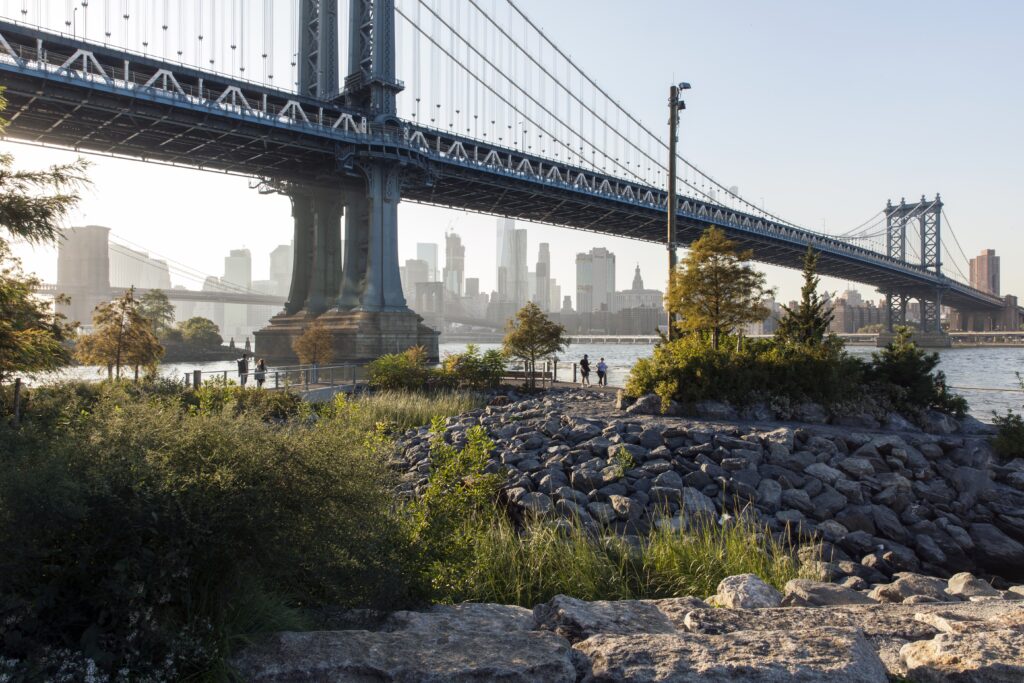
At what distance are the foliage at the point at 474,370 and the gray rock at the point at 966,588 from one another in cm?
1475

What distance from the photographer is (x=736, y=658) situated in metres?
2.91

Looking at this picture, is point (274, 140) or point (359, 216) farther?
point (359, 216)

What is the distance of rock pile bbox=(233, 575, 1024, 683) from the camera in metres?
2.81

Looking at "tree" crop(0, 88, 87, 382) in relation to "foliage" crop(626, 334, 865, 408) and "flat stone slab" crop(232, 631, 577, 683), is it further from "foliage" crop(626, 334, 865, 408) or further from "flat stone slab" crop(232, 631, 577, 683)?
"foliage" crop(626, 334, 865, 408)

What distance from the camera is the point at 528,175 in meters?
46.9

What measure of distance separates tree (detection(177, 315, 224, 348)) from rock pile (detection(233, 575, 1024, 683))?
2754 inches

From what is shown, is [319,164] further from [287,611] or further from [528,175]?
[287,611]

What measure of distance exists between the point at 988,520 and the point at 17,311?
502 inches

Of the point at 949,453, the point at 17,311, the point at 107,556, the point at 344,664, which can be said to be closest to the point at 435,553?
the point at 344,664

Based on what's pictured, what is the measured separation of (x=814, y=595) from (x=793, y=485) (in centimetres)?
454

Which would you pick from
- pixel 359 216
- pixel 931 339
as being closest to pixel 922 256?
pixel 931 339

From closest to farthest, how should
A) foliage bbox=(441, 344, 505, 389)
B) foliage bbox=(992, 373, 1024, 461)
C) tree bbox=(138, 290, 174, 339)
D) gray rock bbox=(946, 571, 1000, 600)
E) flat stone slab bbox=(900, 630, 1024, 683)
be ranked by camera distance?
flat stone slab bbox=(900, 630, 1024, 683)
gray rock bbox=(946, 571, 1000, 600)
foliage bbox=(992, 373, 1024, 461)
foliage bbox=(441, 344, 505, 389)
tree bbox=(138, 290, 174, 339)

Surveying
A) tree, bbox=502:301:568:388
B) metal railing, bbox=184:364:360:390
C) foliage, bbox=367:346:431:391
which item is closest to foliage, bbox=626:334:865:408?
foliage, bbox=367:346:431:391

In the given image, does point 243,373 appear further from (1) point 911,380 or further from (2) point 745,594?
(2) point 745,594
